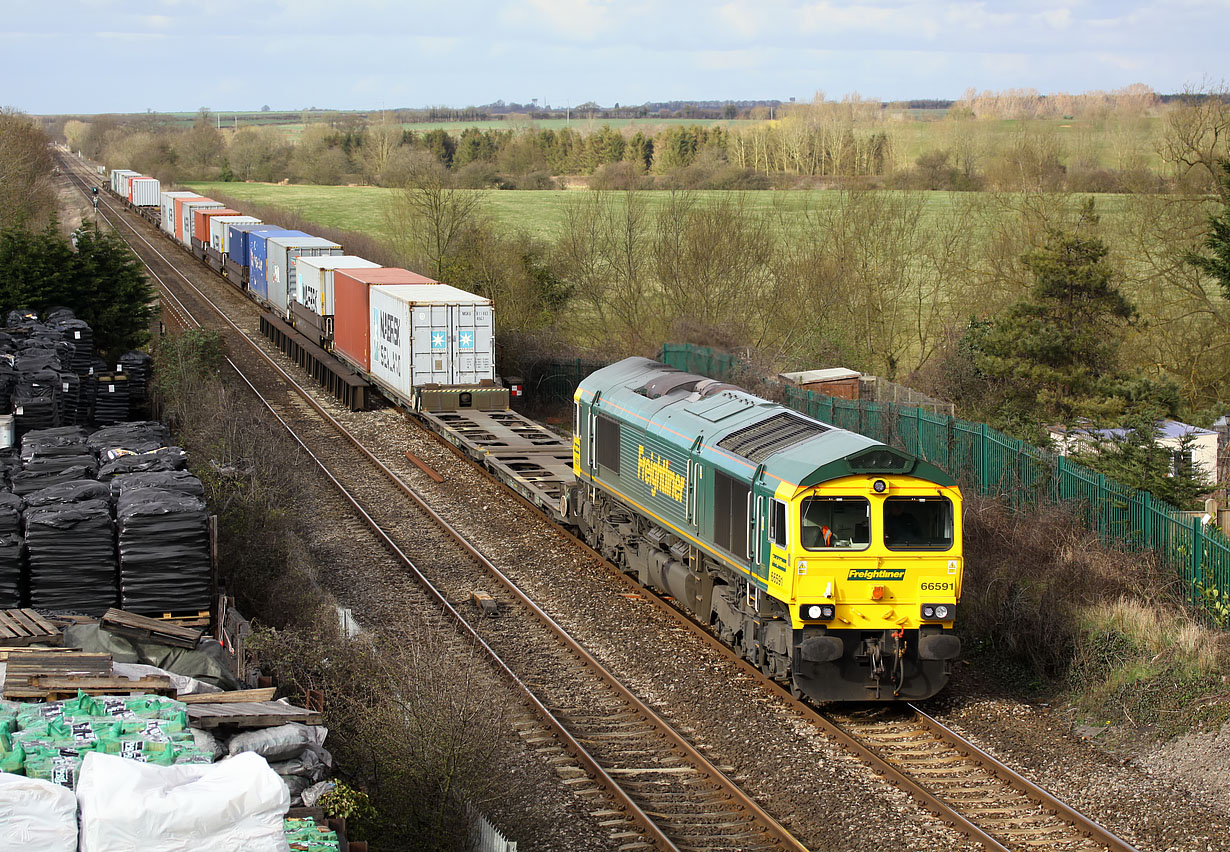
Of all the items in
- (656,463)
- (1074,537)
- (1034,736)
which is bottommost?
(1034,736)

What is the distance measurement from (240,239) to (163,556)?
39633 millimetres

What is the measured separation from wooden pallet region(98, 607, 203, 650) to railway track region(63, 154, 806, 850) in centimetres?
373

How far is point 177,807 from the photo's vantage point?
25.6 feet

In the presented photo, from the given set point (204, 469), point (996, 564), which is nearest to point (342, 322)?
point (204, 469)

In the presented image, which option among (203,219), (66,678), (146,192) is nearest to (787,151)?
(203,219)

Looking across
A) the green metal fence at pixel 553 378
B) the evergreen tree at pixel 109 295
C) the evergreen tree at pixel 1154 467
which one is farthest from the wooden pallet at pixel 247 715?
the evergreen tree at pixel 109 295

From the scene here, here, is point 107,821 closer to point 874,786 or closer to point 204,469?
point 874,786

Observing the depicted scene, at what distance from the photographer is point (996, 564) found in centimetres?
1786

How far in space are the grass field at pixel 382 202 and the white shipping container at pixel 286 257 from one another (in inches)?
579

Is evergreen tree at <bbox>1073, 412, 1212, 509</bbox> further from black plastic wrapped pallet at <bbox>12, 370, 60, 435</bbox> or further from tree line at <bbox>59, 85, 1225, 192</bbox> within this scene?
black plastic wrapped pallet at <bbox>12, 370, 60, 435</bbox>

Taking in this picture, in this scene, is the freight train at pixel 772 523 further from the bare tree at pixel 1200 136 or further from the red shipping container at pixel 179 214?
the red shipping container at pixel 179 214

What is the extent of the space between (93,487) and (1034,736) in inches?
449

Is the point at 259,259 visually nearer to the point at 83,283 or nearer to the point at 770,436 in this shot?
the point at 83,283

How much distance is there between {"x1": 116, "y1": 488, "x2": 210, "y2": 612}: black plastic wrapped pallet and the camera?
Answer: 13.8 m
